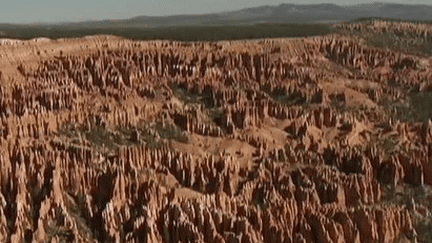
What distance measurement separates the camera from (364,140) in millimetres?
47125

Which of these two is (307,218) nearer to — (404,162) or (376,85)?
(404,162)

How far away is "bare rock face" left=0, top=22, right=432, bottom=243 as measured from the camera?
2858 cm

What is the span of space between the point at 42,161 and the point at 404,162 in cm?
1932

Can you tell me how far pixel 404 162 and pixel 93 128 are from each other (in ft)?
60.2

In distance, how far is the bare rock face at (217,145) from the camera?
1125 inches

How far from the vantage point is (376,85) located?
202 feet

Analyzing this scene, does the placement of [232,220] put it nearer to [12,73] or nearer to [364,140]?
[364,140]

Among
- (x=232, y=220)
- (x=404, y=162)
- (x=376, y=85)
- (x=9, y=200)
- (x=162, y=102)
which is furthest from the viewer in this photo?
(x=376, y=85)

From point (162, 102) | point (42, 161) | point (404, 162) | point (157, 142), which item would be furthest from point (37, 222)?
point (162, 102)

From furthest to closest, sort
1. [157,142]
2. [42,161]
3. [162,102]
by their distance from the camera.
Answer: [162,102] → [157,142] → [42,161]

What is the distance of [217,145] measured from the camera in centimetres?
4475

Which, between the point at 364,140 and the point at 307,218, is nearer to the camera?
the point at 307,218

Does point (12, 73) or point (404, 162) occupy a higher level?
point (12, 73)

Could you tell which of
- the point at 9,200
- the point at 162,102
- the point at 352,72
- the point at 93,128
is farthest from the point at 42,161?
the point at 352,72
